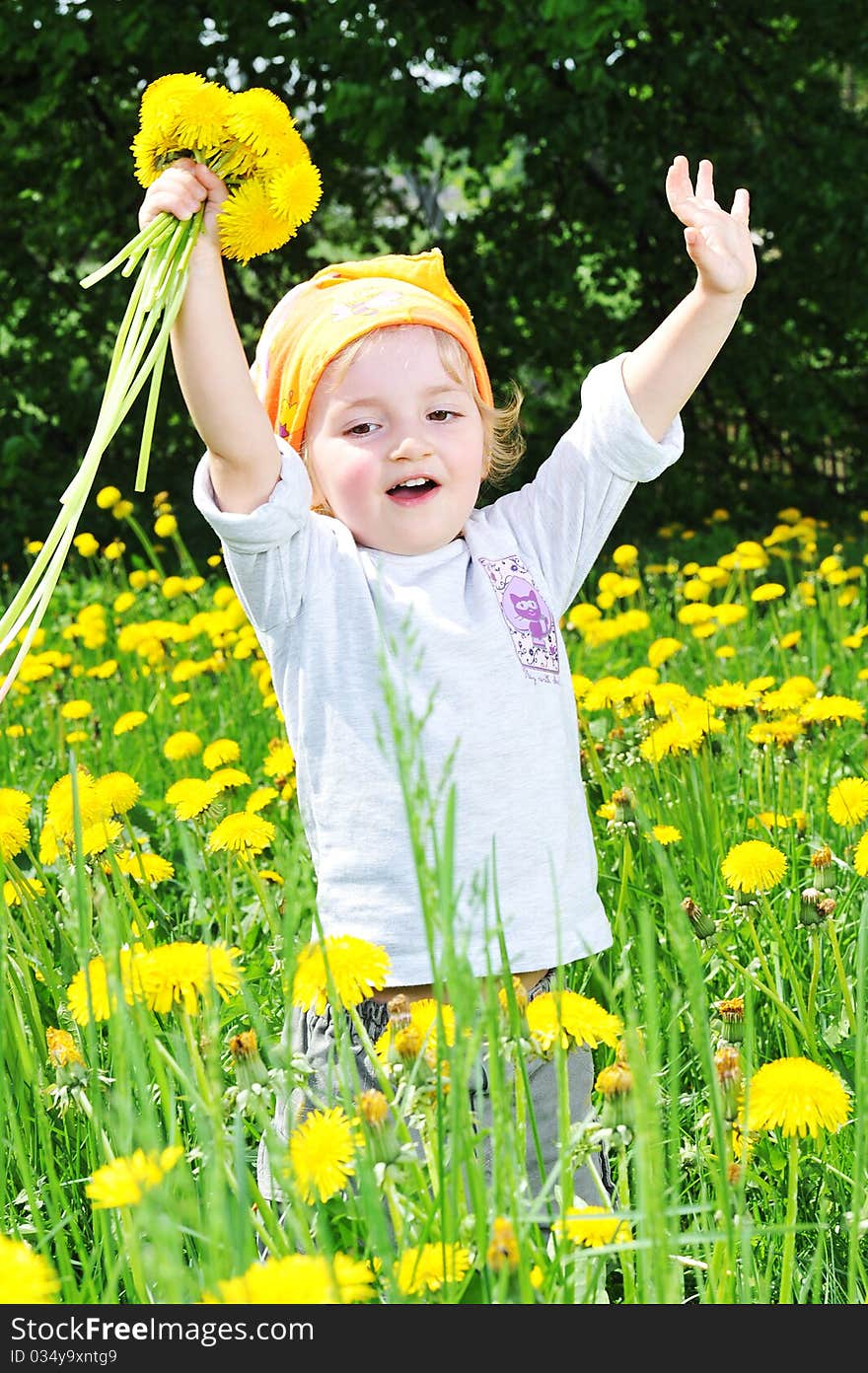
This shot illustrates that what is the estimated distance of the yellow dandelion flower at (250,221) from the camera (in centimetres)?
124

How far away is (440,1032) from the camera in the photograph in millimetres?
835

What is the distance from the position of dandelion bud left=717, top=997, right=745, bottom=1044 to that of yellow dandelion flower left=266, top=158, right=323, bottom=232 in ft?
2.56

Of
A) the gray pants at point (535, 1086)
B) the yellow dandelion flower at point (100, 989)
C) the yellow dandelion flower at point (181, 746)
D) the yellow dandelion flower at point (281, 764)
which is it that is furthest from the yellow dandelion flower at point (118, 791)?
the yellow dandelion flower at point (100, 989)

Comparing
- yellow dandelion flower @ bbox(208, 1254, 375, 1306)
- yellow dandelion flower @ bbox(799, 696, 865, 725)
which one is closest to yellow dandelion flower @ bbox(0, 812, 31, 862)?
yellow dandelion flower @ bbox(208, 1254, 375, 1306)

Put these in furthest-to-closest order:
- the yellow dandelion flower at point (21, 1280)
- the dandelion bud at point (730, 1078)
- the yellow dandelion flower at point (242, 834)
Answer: the yellow dandelion flower at point (242, 834), the dandelion bud at point (730, 1078), the yellow dandelion flower at point (21, 1280)

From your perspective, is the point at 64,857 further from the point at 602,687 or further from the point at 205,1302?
the point at 602,687

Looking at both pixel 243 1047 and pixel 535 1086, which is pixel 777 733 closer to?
pixel 535 1086

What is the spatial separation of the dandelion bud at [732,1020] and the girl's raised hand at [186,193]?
32.3 inches

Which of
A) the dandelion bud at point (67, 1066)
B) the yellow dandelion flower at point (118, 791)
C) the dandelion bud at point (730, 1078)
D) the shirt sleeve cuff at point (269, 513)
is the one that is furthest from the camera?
the yellow dandelion flower at point (118, 791)

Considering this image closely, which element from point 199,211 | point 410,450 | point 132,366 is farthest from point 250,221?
point 410,450

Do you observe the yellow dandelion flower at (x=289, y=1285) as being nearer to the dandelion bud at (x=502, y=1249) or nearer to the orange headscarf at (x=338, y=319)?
the dandelion bud at (x=502, y=1249)

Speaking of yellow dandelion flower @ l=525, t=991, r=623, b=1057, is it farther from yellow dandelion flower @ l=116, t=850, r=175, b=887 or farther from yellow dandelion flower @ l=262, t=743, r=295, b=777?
yellow dandelion flower @ l=262, t=743, r=295, b=777

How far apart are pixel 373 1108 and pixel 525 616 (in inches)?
28.2

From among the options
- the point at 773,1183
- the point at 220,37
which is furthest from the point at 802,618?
the point at 220,37
